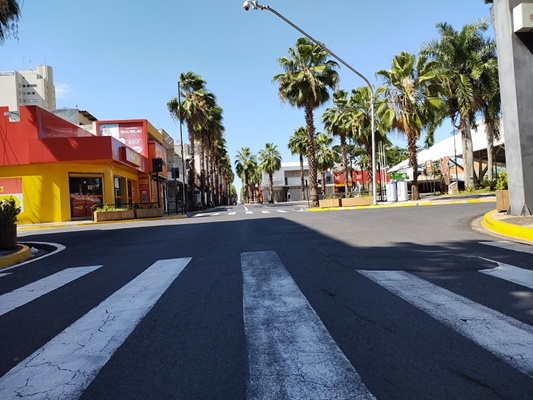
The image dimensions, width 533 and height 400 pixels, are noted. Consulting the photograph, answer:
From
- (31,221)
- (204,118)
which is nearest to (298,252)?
(31,221)

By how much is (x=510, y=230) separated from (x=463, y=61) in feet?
93.4

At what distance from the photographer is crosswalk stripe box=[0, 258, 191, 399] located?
9.20 feet

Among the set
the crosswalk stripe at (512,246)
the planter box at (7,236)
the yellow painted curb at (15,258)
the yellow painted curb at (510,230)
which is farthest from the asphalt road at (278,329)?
the planter box at (7,236)

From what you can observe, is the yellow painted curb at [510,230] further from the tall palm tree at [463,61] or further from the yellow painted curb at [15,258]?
the tall palm tree at [463,61]

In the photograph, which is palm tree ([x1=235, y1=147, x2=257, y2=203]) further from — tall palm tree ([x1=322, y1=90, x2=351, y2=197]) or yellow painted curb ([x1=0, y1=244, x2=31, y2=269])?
yellow painted curb ([x1=0, y1=244, x2=31, y2=269])

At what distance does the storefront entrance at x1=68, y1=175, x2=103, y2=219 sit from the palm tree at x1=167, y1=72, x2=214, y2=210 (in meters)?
10.8

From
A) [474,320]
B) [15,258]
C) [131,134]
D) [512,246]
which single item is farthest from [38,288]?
[131,134]

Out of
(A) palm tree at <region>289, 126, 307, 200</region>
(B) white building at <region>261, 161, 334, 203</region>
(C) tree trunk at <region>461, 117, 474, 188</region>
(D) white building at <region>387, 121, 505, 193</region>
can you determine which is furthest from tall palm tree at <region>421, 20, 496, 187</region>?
(B) white building at <region>261, 161, 334, 203</region>

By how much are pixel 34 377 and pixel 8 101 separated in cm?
9571

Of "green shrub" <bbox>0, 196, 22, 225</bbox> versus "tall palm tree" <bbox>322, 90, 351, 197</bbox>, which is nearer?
"green shrub" <bbox>0, 196, 22, 225</bbox>

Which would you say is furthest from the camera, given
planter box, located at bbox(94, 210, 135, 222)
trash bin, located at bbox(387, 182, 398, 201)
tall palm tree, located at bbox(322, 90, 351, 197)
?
tall palm tree, located at bbox(322, 90, 351, 197)

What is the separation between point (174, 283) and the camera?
19.0 feet

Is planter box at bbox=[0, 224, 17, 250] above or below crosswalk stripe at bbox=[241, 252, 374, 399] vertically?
above

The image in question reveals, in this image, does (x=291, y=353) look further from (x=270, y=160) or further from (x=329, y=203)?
(x=270, y=160)
